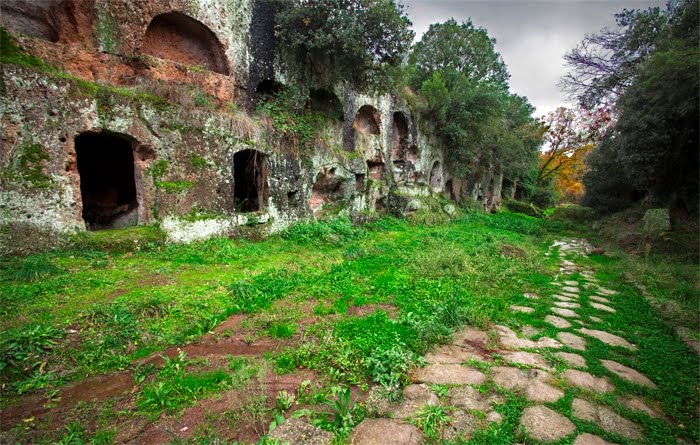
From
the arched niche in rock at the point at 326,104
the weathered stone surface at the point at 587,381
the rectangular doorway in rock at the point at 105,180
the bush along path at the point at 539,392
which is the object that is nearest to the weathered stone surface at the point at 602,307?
the bush along path at the point at 539,392

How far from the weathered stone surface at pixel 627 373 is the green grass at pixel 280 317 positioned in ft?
0.31

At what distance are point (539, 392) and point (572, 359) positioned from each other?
106cm

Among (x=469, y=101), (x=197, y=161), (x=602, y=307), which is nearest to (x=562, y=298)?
(x=602, y=307)

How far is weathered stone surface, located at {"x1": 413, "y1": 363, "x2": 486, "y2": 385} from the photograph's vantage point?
3.19 m

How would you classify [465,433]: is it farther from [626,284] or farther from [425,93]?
[425,93]

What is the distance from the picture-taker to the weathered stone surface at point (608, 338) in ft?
13.6

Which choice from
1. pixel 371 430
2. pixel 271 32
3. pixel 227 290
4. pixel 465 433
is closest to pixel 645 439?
pixel 465 433

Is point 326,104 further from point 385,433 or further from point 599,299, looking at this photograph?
point 385,433

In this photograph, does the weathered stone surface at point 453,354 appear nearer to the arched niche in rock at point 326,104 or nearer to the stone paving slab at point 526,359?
the stone paving slab at point 526,359

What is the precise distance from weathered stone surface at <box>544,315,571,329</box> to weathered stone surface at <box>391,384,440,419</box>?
9.40 ft

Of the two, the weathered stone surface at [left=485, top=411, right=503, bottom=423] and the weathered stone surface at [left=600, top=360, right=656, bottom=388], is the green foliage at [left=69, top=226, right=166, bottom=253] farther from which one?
the weathered stone surface at [left=600, top=360, right=656, bottom=388]

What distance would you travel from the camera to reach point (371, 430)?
8.32 feet

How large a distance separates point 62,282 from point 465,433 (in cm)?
638

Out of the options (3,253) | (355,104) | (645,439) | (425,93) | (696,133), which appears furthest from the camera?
(425,93)
